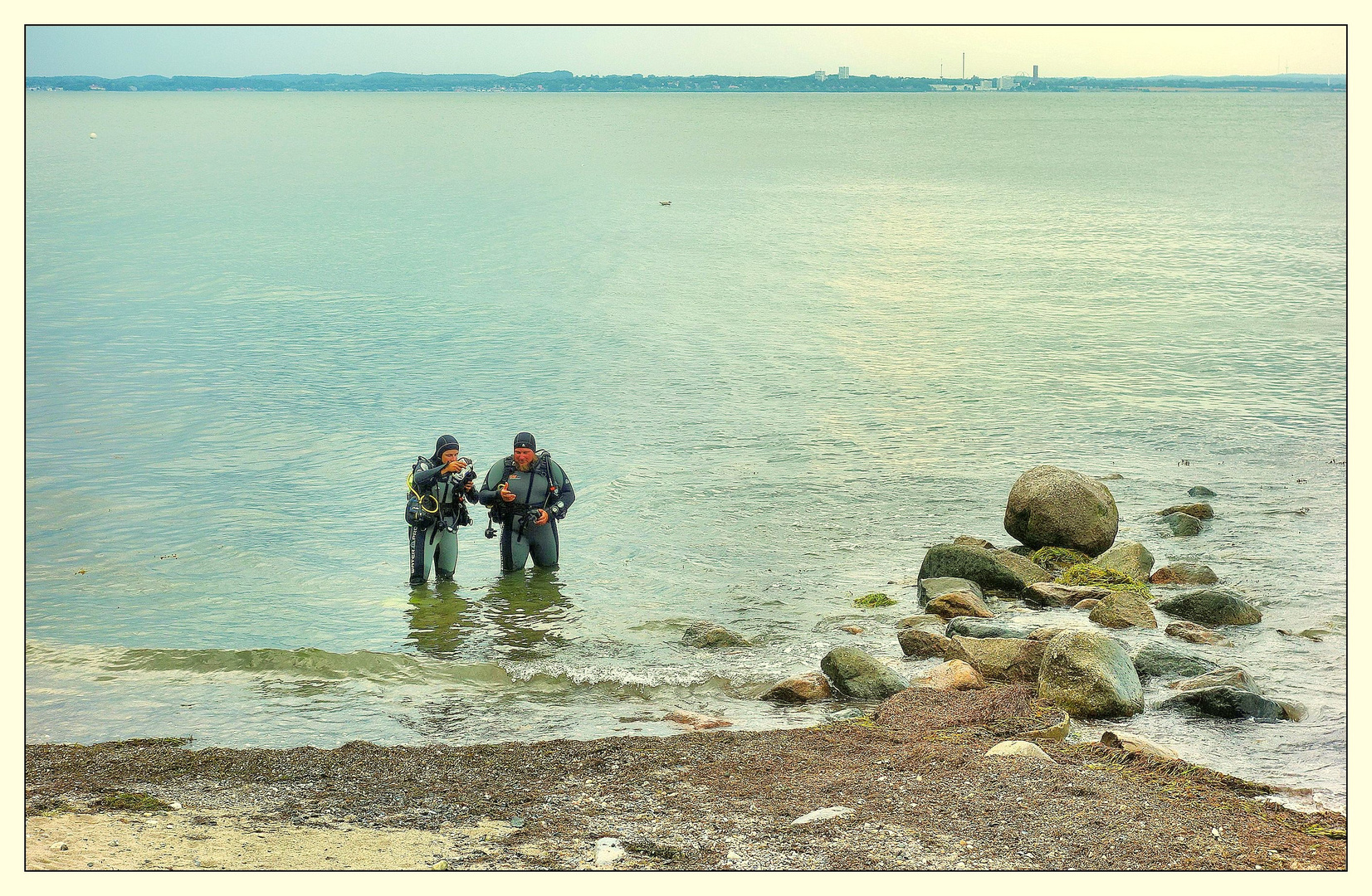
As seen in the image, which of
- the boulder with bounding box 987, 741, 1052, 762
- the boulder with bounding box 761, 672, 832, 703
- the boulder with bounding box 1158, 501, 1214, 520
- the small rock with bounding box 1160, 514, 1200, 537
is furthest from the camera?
the boulder with bounding box 1158, 501, 1214, 520

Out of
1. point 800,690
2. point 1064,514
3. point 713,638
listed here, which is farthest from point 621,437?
point 800,690

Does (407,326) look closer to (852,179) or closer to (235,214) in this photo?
(235,214)

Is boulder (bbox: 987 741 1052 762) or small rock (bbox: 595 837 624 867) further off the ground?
boulder (bbox: 987 741 1052 762)

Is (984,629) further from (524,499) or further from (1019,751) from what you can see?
(524,499)

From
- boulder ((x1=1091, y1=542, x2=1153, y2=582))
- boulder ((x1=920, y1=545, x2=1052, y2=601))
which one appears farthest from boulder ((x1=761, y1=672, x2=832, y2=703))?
boulder ((x1=1091, y1=542, x2=1153, y2=582))

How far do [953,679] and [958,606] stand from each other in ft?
7.52

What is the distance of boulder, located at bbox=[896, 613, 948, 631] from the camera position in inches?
550

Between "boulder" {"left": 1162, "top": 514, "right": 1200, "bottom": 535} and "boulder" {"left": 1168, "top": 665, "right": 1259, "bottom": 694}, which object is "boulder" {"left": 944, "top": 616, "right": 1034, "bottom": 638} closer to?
"boulder" {"left": 1168, "top": 665, "right": 1259, "bottom": 694}

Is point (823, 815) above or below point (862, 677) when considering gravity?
below

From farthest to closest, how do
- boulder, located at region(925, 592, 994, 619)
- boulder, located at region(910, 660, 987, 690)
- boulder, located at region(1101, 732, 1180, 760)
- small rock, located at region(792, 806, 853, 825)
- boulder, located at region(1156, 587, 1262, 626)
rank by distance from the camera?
boulder, located at region(925, 592, 994, 619), boulder, located at region(1156, 587, 1262, 626), boulder, located at region(910, 660, 987, 690), boulder, located at region(1101, 732, 1180, 760), small rock, located at region(792, 806, 853, 825)

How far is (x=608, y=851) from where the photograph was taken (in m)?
8.32

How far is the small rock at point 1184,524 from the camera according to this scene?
17.7m

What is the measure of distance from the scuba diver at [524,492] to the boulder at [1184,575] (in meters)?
7.58

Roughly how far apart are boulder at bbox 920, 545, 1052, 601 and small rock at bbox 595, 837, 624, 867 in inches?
293
